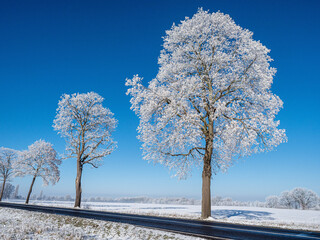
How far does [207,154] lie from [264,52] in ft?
24.7

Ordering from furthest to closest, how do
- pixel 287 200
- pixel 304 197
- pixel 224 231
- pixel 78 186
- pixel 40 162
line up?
pixel 287 200 → pixel 304 197 → pixel 40 162 → pixel 78 186 → pixel 224 231

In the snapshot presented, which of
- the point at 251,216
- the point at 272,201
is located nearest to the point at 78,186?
the point at 251,216

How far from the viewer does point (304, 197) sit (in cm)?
6912

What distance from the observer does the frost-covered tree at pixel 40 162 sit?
120 ft

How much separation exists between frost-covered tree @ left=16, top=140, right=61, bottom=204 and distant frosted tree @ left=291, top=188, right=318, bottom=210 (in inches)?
2757

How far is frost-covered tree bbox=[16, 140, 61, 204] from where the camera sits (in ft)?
120

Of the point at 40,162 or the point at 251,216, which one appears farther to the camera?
the point at 40,162

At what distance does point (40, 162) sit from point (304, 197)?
242ft

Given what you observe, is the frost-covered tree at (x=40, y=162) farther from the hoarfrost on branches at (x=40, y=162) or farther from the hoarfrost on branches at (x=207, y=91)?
the hoarfrost on branches at (x=207, y=91)

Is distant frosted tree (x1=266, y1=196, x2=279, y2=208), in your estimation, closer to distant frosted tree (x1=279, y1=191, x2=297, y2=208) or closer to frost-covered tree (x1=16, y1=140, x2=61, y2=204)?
distant frosted tree (x1=279, y1=191, x2=297, y2=208)

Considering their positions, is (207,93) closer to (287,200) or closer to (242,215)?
(242,215)

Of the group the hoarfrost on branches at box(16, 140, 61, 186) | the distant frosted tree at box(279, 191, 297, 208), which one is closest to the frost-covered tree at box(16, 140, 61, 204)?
the hoarfrost on branches at box(16, 140, 61, 186)

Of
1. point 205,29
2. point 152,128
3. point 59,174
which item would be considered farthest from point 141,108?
point 59,174

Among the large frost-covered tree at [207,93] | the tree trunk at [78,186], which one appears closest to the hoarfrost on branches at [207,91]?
the large frost-covered tree at [207,93]
